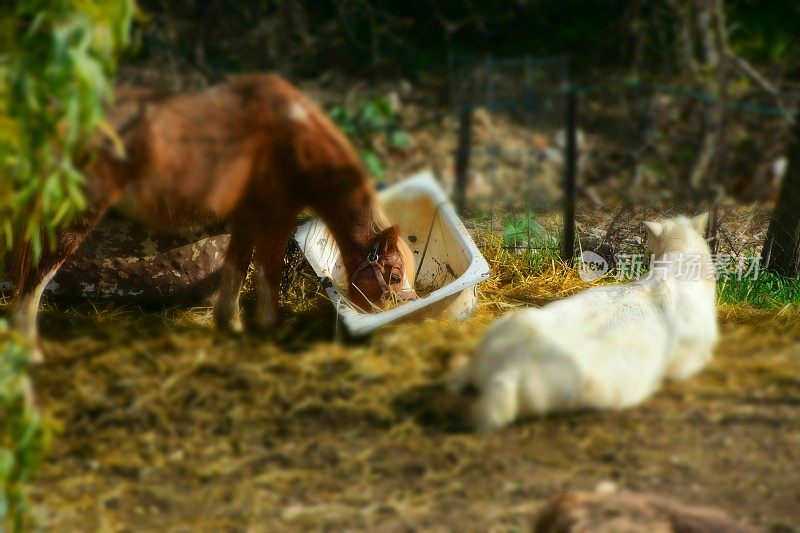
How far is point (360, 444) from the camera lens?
262cm

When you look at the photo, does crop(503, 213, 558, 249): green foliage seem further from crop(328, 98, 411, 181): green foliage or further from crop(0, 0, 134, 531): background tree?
crop(0, 0, 134, 531): background tree

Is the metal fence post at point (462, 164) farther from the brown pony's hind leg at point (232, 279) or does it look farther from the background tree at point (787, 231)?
the background tree at point (787, 231)

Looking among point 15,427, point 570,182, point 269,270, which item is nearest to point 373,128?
point 269,270

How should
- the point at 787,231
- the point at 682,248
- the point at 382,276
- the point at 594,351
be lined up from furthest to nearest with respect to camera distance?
the point at 787,231 → the point at 382,276 → the point at 682,248 → the point at 594,351

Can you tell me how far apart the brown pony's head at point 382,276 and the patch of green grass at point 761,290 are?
119 centimetres

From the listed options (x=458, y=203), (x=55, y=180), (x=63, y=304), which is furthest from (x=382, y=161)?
(x=55, y=180)

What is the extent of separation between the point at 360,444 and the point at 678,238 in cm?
124

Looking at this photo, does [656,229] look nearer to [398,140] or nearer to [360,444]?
[360,444]

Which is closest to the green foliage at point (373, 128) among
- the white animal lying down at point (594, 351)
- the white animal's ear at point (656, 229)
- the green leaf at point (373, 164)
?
the green leaf at point (373, 164)

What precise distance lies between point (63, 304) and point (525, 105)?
2.43m

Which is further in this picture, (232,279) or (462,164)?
(462,164)

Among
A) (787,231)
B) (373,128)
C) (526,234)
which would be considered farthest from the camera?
(526,234)

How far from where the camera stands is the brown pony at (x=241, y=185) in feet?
8.69

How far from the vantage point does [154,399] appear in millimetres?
2676
